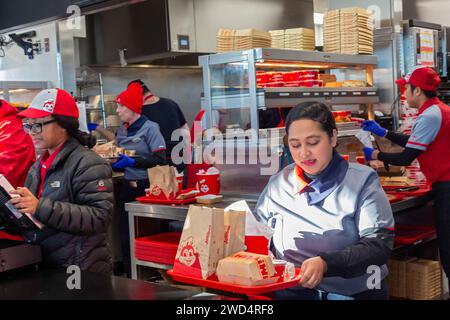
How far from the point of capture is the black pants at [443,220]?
431 cm

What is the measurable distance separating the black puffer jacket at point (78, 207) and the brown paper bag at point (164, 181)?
1.24m

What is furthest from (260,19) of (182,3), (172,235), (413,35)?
(172,235)

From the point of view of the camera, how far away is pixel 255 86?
15.3ft

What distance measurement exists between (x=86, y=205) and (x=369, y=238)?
1.22 metres

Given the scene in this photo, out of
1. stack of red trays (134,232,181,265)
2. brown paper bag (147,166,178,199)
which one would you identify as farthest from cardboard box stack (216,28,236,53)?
stack of red trays (134,232,181,265)

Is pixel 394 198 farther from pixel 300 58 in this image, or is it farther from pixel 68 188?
pixel 68 188

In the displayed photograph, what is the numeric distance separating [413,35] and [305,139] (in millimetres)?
4595

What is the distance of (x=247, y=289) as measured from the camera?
1.99 metres

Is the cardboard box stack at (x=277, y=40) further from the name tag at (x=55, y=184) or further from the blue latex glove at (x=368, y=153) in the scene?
the name tag at (x=55, y=184)

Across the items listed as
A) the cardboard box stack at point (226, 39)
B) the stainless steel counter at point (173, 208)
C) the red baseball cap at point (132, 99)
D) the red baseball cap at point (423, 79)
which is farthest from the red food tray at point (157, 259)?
the red baseball cap at point (423, 79)

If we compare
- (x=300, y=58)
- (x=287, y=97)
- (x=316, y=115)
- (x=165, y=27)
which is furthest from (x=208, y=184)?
(x=165, y=27)

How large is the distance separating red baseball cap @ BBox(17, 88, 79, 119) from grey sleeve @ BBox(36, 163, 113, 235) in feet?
0.94

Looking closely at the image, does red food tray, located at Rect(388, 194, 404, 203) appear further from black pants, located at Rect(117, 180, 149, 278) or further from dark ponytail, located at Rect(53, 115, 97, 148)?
black pants, located at Rect(117, 180, 149, 278)

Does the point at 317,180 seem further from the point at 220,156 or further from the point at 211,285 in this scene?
the point at 220,156
